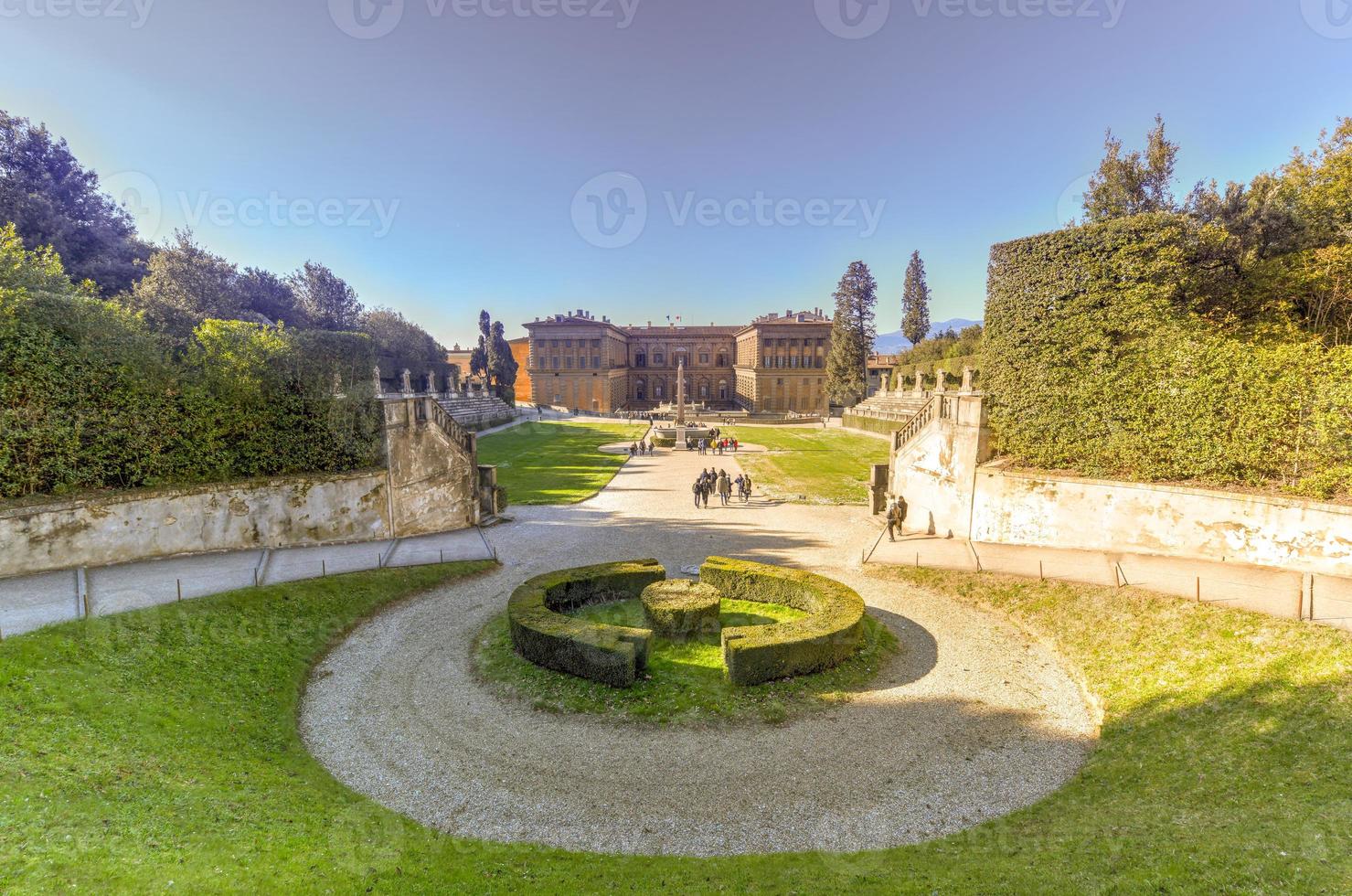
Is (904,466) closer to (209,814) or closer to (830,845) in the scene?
(830,845)

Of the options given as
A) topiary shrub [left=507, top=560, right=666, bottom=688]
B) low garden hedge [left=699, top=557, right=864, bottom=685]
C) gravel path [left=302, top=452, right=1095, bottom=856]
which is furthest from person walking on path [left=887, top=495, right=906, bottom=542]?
topiary shrub [left=507, top=560, right=666, bottom=688]

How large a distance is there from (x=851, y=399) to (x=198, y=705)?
64.3 m

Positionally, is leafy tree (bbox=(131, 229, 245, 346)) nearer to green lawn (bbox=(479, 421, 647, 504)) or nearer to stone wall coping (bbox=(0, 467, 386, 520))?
green lawn (bbox=(479, 421, 647, 504))

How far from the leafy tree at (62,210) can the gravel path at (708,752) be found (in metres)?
39.2

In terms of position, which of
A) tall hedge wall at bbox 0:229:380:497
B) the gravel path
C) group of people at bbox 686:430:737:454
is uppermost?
tall hedge wall at bbox 0:229:380:497

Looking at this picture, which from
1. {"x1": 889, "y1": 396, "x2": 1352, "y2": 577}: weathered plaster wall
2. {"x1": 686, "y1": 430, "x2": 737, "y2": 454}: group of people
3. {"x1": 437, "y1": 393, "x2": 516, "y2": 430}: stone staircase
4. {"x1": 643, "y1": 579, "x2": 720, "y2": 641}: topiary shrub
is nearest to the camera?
{"x1": 643, "y1": 579, "x2": 720, "y2": 641}: topiary shrub

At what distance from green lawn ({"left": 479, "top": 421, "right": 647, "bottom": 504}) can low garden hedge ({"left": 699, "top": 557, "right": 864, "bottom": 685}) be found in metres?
12.6

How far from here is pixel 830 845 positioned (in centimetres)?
561

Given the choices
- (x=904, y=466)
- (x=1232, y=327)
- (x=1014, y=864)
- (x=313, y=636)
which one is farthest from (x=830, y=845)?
(x=1232, y=327)

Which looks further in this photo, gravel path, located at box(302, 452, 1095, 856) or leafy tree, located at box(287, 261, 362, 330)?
leafy tree, located at box(287, 261, 362, 330)

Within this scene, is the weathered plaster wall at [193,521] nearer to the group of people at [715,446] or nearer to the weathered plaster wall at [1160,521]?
the weathered plaster wall at [1160,521]

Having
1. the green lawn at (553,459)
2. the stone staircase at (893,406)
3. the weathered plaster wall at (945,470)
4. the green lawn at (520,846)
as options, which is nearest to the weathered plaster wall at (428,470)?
the green lawn at (553,459)

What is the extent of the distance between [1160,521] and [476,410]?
53.3 m

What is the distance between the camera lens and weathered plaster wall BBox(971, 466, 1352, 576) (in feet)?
34.9
